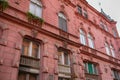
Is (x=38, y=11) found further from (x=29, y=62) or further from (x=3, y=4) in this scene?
(x=29, y=62)

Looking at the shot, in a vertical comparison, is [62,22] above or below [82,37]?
above

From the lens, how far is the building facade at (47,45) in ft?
28.1

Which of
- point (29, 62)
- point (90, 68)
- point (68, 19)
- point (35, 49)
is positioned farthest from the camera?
point (90, 68)

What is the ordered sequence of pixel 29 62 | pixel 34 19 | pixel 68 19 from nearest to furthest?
pixel 29 62
pixel 34 19
pixel 68 19

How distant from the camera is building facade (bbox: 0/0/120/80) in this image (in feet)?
28.1

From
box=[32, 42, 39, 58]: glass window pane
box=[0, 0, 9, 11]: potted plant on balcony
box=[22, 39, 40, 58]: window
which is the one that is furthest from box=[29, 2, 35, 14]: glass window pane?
box=[32, 42, 39, 58]: glass window pane

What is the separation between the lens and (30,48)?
969 centimetres

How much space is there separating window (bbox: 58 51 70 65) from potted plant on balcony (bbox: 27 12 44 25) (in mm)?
3045

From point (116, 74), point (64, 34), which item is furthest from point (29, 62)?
point (116, 74)

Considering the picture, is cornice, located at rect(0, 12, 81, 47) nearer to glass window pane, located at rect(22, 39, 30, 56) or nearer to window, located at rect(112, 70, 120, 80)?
glass window pane, located at rect(22, 39, 30, 56)

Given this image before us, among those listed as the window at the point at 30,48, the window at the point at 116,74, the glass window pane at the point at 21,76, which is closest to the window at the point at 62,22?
the window at the point at 30,48

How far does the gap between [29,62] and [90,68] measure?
744 cm

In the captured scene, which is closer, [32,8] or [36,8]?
[32,8]

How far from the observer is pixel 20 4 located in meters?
10.3
